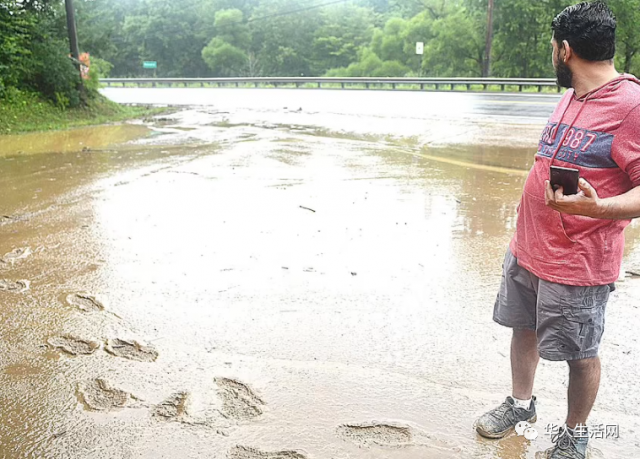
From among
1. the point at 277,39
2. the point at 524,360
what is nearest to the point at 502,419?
the point at 524,360

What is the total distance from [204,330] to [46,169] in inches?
250

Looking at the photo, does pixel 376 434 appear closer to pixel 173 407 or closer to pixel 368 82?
pixel 173 407

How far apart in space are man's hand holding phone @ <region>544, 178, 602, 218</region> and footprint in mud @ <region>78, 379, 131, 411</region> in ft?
6.99

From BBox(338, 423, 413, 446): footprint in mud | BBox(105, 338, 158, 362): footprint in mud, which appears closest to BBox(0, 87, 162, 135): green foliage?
BBox(105, 338, 158, 362): footprint in mud

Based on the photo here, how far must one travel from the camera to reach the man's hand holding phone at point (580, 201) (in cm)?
192

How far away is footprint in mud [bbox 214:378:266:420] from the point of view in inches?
104

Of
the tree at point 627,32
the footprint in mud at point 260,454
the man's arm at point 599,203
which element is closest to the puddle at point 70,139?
Result: the footprint in mud at point 260,454

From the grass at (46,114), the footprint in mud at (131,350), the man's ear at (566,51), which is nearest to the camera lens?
the man's ear at (566,51)

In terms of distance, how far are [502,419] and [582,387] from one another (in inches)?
15.8

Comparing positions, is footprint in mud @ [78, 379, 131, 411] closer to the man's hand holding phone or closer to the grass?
the man's hand holding phone

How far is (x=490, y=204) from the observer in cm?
629

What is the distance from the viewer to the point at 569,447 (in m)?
2.30

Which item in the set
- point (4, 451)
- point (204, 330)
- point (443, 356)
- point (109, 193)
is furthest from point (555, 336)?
→ point (109, 193)

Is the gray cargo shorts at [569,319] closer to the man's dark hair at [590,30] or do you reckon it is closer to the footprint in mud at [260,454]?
the man's dark hair at [590,30]
